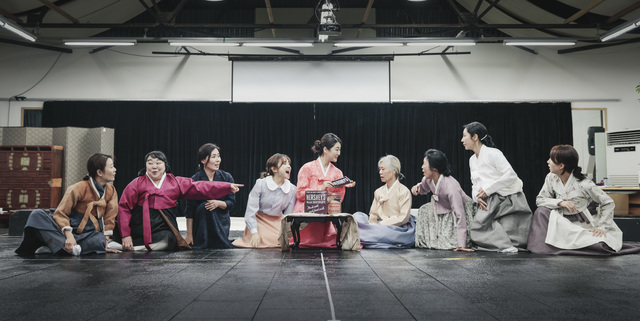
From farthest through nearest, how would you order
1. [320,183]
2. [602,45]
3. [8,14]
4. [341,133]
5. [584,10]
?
[341,133] → [602,45] → [8,14] → [584,10] → [320,183]

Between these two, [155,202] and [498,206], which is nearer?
[155,202]

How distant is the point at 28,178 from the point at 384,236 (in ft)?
20.5

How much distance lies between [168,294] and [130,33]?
8.41 meters

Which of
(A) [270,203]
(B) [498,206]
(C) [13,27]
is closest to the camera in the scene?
(B) [498,206]

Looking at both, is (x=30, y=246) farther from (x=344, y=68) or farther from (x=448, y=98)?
(x=448, y=98)

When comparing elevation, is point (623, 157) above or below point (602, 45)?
below

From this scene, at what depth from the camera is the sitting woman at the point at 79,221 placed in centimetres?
371

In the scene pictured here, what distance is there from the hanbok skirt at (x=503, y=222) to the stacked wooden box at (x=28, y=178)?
21.9ft

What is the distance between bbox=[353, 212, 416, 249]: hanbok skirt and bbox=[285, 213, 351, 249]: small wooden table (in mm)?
225

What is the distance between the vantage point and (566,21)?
766cm

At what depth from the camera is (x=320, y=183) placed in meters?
4.66

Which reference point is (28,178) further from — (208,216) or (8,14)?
(208,216)

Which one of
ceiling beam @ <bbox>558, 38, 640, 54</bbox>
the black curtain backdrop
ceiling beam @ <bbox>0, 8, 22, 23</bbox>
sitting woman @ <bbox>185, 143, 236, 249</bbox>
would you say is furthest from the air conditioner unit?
ceiling beam @ <bbox>0, 8, 22, 23</bbox>

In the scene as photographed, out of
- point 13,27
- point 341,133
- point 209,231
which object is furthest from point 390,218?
point 13,27
